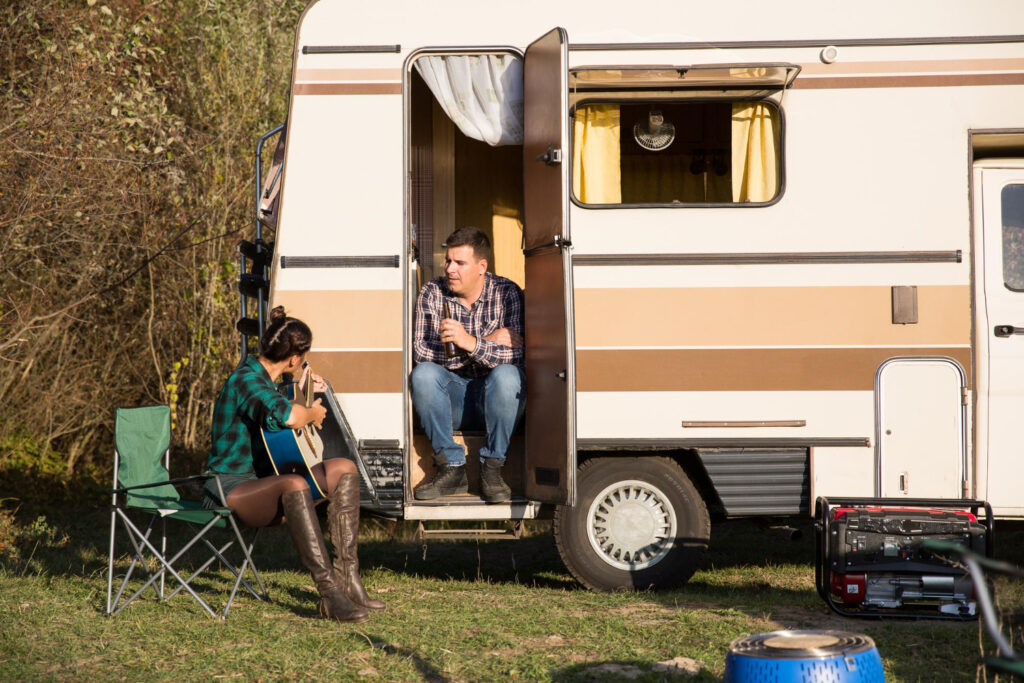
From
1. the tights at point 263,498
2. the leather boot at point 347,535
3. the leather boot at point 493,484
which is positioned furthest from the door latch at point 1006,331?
the tights at point 263,498

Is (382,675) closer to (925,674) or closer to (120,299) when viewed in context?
(925,674)

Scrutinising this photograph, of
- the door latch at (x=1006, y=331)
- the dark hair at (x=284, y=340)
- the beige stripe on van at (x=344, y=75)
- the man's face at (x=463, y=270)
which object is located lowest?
the dark hair at (x=284, y=340)

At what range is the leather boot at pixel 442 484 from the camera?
17.5ft

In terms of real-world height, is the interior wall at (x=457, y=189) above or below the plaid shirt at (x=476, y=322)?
above

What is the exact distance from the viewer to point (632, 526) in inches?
211

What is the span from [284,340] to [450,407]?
1011mm

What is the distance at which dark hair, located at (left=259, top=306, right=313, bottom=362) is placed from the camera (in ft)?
15.9

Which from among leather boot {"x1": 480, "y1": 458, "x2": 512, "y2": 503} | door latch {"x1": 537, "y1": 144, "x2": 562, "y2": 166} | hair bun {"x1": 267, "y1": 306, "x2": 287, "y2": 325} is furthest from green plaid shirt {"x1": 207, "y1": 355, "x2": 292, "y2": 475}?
door latch {"x1": 537, "y1": 144, "x2": 562, "y2": 166}

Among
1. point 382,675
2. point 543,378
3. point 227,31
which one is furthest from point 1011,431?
point 227,31

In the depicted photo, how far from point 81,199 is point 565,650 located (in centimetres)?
494

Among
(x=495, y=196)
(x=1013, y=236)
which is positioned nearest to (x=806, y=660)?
(x=1013, y=236)

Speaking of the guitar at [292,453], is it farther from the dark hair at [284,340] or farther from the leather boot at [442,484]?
the leather boot at [442,484]

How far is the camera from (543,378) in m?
5.18

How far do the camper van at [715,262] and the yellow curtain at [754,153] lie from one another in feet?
0.04
